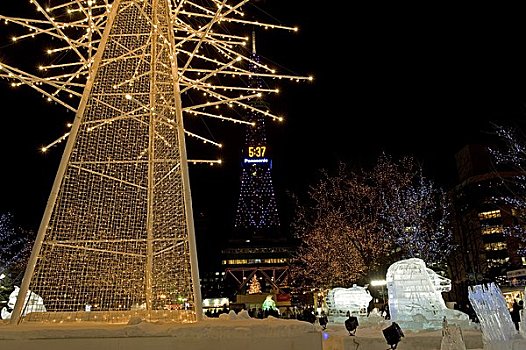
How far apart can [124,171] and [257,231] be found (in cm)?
7090

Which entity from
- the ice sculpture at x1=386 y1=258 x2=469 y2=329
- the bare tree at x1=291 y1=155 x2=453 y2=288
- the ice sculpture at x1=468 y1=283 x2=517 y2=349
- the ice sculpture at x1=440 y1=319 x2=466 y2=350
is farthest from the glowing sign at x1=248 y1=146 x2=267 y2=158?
the ice sculpture at x1=440 y1=319 x2=466 y2=350

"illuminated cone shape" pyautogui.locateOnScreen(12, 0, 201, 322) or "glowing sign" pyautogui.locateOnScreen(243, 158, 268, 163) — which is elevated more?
"glowing sign" pyautogui.locateOnScreen(243, 158, 268, 163)

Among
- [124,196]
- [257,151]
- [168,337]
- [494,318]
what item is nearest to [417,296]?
[494,318]

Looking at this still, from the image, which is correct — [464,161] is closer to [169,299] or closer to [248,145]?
[248,145]

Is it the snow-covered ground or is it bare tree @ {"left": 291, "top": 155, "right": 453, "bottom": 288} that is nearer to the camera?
the snow-covered ground

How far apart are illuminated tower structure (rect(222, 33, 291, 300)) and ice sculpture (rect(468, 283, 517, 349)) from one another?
62524 mm

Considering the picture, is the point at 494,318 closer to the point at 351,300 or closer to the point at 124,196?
the point at 124,196

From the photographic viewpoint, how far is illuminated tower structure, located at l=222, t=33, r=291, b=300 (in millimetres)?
72188

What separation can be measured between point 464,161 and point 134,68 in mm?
60157

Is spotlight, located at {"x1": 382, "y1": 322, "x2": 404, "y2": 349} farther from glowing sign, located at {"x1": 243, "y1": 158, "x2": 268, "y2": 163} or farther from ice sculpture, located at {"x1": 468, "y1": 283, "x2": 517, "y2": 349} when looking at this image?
glowing sign, located at {"x1": 243, "y1": 158, "x2": 268, "y2": 163}

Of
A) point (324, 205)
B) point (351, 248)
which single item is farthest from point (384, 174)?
point (351, 248)

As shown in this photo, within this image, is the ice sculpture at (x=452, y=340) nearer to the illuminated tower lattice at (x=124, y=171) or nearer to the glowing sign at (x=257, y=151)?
the illuminated tower lattice at (x=124, y=171)

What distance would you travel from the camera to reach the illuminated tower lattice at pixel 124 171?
660cm

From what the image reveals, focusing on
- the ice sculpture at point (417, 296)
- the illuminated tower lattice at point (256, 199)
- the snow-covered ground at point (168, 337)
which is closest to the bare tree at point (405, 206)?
the ice sculpture at point (417, 296)
